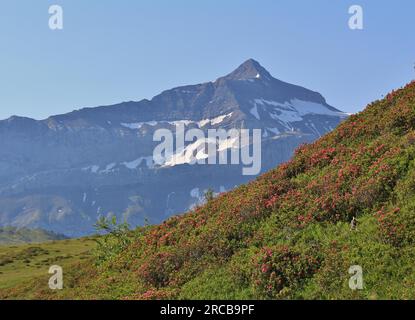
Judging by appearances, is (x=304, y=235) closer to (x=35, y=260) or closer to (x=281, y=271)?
(x=281, y=271)

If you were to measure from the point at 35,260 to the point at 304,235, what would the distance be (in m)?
54.3

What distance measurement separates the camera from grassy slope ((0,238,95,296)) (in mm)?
55066

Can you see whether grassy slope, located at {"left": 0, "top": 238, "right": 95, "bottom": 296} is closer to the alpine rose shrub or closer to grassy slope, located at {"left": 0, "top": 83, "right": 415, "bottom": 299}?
grassy slope, located at {"left": 0, "top": 83, "right": 415, "bottom": 299}

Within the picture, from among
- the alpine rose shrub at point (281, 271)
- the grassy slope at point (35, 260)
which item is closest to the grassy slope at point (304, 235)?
the alpine rose shrub at point (281, 271)

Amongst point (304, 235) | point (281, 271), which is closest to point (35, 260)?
point (304, 235)

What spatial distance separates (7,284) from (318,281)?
35.4 meters

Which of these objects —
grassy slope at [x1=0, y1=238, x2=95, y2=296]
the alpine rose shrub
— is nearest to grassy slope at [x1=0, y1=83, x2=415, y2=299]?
the alpine rose shrub

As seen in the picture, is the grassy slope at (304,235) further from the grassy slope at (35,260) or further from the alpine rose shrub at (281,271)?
the grassy slope at (35,260)

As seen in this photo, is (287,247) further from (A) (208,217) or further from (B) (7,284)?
(B) (7,284)

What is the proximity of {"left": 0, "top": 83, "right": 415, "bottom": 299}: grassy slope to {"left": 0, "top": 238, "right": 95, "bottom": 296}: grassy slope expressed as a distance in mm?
12623

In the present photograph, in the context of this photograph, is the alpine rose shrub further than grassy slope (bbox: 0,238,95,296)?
No

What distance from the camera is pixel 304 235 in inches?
1048
